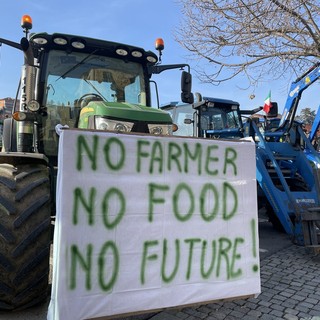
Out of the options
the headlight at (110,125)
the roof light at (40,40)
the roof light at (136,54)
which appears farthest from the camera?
the roof light at (136,54)

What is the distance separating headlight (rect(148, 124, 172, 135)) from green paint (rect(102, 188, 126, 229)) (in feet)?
4.13

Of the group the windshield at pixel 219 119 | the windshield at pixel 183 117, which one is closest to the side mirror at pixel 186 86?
the windshield at pixel 219 119

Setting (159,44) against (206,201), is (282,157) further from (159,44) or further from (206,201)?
(206,201)

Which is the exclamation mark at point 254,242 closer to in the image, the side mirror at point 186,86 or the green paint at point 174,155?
the green paint at point 174,155

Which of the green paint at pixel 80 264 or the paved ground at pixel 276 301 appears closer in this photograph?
the green paint at pixel 80 264

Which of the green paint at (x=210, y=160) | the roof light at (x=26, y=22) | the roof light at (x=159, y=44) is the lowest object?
the green paint at (x=210, y=160)

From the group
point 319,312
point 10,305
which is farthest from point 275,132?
point 10,305

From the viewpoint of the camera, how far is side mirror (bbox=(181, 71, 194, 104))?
502 cm

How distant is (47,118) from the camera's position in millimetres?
4352

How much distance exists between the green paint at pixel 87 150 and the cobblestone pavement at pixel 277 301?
1534 millimetres

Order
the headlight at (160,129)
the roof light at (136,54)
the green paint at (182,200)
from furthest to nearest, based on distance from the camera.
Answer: the roof light at (136,54), the headlight at (160,129), the green paint at (182,200)

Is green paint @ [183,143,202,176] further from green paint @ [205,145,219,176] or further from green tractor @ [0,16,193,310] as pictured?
green tractor @ [0,16,193,310]

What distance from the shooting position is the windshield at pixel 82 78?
4.38 metres

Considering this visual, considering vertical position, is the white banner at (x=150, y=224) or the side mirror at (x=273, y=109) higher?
the side mirror at (x=273, y=109)
